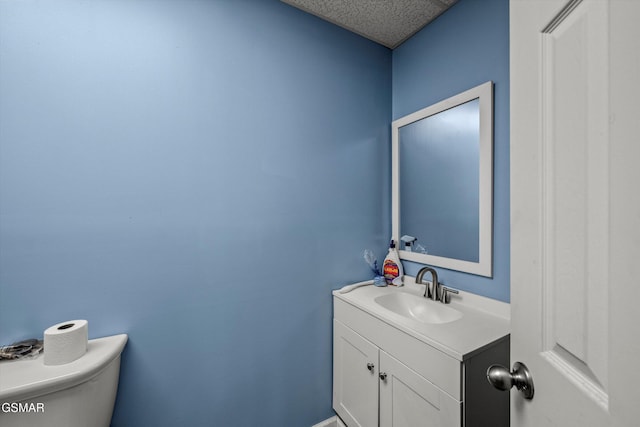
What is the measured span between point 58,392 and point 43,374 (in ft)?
0.23

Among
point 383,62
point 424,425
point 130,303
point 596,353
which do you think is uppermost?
point 383,62

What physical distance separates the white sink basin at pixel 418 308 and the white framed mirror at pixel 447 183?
214mm

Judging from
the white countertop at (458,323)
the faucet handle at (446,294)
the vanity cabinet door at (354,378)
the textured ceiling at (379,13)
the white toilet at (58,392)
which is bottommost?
the vanity cabinet door at (354,378)

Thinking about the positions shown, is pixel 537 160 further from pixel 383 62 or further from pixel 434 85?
pixel 383 62

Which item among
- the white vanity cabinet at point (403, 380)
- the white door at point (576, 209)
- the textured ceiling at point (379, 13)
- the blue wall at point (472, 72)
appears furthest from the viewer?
the textured ceiling at point (379, 13)

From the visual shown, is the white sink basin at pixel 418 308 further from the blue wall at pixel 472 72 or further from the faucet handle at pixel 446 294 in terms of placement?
the blue wall at pixel 472 72

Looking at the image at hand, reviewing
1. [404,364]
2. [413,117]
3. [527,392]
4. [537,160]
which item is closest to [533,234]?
[537,160]

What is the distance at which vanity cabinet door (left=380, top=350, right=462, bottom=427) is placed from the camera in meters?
0.86

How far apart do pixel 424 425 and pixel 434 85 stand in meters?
1.60

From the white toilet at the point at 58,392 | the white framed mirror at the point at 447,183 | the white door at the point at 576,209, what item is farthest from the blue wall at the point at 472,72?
the white toilet at the point at 58,392

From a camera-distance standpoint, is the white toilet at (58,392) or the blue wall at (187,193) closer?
the white toilet at (58,392)

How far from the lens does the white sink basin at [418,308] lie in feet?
4.06

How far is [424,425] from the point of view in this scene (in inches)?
37.1

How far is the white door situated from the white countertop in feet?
1.18
